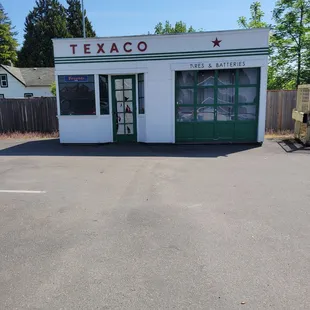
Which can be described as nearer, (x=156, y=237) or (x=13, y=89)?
(x=156, y=237)

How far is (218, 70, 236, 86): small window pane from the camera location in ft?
38.4

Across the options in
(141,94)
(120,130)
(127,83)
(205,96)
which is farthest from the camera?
(120,130)

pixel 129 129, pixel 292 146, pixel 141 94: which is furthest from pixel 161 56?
pixel 292 146

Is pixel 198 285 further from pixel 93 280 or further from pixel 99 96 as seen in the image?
pixel 99 96

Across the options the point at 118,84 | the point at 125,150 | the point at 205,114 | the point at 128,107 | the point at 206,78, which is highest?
the point at 206,78

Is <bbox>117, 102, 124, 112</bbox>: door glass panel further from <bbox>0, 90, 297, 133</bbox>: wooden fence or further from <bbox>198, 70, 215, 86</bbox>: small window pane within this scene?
<bbox>0, 90, 297, 133</bbox>: wooden fence

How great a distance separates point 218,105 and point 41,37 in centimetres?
4682

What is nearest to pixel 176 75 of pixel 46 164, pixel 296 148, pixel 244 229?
pixel 296 148

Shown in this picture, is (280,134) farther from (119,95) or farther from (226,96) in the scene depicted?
(119,95)

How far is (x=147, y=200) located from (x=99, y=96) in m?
7.67

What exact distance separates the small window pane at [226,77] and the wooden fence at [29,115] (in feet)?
30.8

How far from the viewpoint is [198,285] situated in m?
3.05

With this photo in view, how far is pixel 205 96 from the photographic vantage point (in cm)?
1198

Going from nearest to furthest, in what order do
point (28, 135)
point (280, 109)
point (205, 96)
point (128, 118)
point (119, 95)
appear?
point (205, 96) → point (119, 95) → point (128, 118) → point (280, 109) → point (28, 135)
